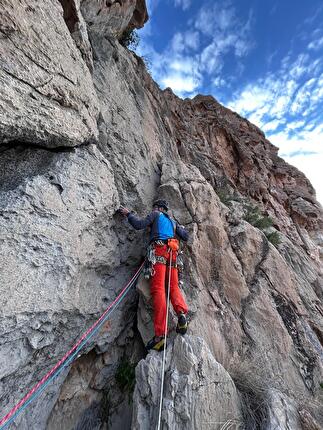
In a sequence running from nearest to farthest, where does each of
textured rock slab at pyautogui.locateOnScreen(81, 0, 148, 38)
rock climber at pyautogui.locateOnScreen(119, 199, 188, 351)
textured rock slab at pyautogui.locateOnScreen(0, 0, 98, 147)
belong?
textured rock slab at pyautogui.locateOnScreen(0, 0, 98, 147) → rock climber at pyautogui.locateOnScreen(119, 199, 188, 351) → textured rock slab at pyautogui.locateOnScreen(81, 0, 148, 38)

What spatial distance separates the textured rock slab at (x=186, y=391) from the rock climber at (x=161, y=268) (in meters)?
0.26

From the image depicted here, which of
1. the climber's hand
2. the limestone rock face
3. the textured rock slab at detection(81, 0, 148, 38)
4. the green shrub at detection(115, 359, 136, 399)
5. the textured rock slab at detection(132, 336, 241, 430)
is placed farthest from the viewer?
the textured rock slab at detection(81, 0, 148, 38)

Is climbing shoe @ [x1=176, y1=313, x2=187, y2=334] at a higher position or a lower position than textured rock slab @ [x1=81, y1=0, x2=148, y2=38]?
lower

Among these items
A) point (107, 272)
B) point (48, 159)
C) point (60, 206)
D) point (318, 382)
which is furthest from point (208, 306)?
point (48, 159)

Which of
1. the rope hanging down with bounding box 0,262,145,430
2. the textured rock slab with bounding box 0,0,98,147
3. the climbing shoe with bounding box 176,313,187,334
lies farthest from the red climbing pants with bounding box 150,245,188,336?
the textured rock slab with bounding box 0,0,98,147

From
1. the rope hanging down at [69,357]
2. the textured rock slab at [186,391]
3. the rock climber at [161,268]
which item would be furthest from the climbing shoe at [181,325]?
the rope hanging down at [69,357]

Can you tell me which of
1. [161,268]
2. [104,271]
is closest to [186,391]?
[161,268]

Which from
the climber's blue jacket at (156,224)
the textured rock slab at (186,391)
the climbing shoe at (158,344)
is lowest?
the textured rock slab at (186,391)

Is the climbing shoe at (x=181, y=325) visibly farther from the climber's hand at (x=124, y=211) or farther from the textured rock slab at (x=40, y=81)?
the textured rock slab at (x=40, y=81)

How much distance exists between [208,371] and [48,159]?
12.5 ft

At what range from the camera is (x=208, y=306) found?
476 cm

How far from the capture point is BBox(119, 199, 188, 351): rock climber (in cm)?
364

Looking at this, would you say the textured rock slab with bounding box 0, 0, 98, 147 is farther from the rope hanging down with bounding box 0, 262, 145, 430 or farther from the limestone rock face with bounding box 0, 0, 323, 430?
the rope hanging down with bounding box 0, 262, 145, 430

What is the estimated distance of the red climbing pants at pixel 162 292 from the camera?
146 inches
